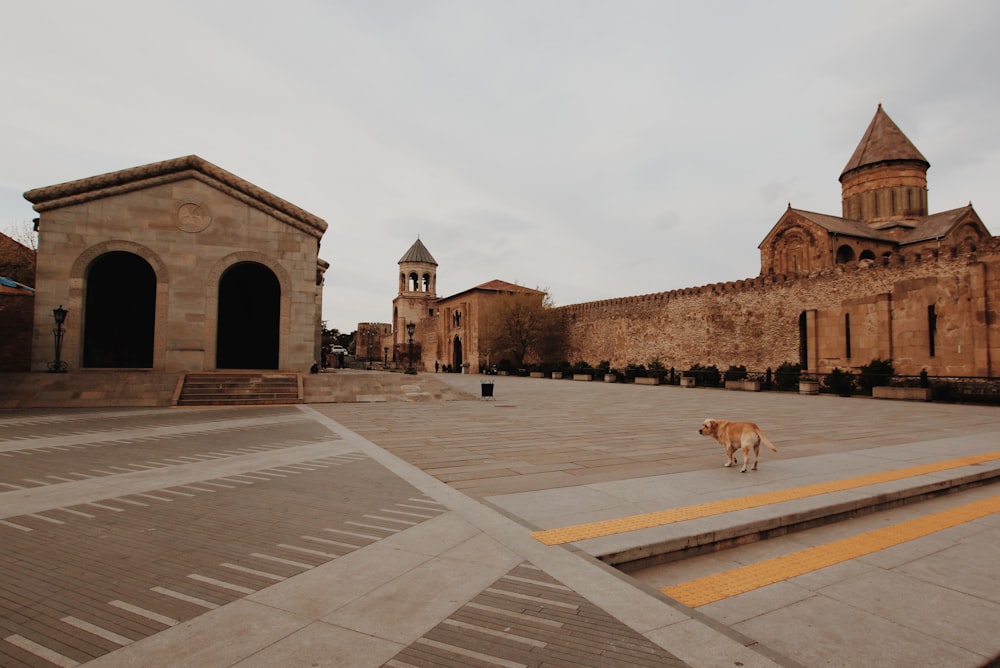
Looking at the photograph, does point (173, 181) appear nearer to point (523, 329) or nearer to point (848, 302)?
point (848, 302)

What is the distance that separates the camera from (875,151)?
4291 cm

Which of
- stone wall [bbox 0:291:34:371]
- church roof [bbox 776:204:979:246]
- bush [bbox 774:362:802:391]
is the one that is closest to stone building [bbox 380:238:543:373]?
church roof [bbox 776:204:979:246]

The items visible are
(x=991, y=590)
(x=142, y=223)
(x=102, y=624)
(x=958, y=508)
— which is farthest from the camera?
(x=142, y=223)

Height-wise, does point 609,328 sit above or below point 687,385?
above

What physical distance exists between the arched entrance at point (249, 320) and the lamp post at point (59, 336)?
5.76m

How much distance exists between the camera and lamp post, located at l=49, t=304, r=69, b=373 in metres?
16.1

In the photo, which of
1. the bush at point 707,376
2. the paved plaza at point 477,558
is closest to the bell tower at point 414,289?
the bush at point 707,376

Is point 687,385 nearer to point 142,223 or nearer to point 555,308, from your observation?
point 555,308

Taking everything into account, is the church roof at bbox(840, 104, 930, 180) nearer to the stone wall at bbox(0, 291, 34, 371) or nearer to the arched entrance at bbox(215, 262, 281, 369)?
the arched entrance at bbox(215, 262, 281, 369)

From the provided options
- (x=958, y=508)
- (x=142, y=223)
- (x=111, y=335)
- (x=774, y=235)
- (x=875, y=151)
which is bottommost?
(x=958, y=508)

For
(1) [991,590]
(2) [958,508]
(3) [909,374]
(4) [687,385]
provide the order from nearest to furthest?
(1) [991,590], (2) [958,508], (3) [909,374], (4) [687,385]

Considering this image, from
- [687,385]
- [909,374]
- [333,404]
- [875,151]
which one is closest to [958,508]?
[333,404]

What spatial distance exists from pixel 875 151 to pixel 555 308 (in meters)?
29.8

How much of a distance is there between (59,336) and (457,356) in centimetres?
4580
